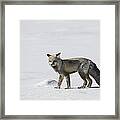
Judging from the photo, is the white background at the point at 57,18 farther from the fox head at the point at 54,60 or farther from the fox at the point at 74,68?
the fox head at the point at 54,60

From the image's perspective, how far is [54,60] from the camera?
77.3 inches

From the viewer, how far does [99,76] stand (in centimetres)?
196

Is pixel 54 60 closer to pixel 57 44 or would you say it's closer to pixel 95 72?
pixel 57 44

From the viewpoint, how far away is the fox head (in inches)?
77.1

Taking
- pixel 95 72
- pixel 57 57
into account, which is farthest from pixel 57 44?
pixel 95 72

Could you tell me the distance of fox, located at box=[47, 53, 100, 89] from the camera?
6.42ft

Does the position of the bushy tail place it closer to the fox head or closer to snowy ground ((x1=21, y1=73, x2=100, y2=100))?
snowy ground ((x1=21, y1=73, x2=100, y2=100))

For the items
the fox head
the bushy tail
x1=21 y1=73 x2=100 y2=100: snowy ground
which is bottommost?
x1=21 y1=73 x2=100 y2=100: snowy ground

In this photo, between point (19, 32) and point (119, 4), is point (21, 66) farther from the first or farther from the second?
point (119, 4)

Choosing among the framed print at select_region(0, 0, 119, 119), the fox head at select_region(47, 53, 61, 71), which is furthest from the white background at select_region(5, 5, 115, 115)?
the fox head at select_region(47, 53, 61, 71)

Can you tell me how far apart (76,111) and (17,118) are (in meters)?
0.28

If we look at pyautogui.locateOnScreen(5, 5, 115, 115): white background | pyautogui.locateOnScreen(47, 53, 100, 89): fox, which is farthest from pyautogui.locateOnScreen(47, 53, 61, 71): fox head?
pyautogui.locateOnScreen(5, 5, 115, 115): white background

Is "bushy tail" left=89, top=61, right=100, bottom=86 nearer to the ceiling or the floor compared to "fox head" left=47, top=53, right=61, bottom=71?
nearer to the floor

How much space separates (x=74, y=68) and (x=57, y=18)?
9.7 inches
